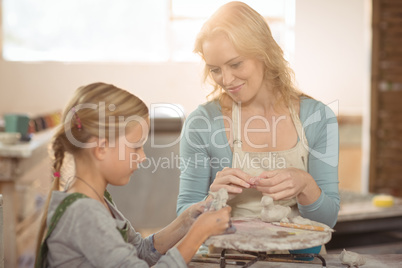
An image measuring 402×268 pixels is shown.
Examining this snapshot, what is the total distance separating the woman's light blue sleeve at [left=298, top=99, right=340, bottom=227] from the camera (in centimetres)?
176

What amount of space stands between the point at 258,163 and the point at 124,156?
63 cm

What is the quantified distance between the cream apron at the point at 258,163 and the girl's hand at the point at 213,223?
533 millimetres

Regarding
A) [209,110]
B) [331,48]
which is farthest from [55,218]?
[331,48]

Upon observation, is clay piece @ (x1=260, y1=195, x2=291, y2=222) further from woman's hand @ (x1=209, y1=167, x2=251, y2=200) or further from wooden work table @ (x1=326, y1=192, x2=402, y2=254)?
wooden work table @ (x1=326, y1=192, x2=402, y2=254)

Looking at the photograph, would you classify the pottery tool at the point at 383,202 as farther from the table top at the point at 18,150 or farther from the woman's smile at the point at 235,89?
the table top at the point at 18,150

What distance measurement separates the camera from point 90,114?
1335 millimetres

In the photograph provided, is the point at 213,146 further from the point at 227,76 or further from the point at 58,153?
the point at 58,153

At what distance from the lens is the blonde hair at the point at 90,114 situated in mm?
1328

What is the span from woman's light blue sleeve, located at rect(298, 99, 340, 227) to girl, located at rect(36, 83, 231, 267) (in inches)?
22.6

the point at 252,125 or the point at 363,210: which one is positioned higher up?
the point at 252,125

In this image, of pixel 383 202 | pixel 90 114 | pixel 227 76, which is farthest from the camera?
pixel 383 202

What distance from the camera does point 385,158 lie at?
4.89 metres

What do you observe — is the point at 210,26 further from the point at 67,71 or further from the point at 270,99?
the point at 67,71

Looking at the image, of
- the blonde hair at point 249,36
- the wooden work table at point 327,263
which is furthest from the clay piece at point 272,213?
the blonde hair at point 249,36
